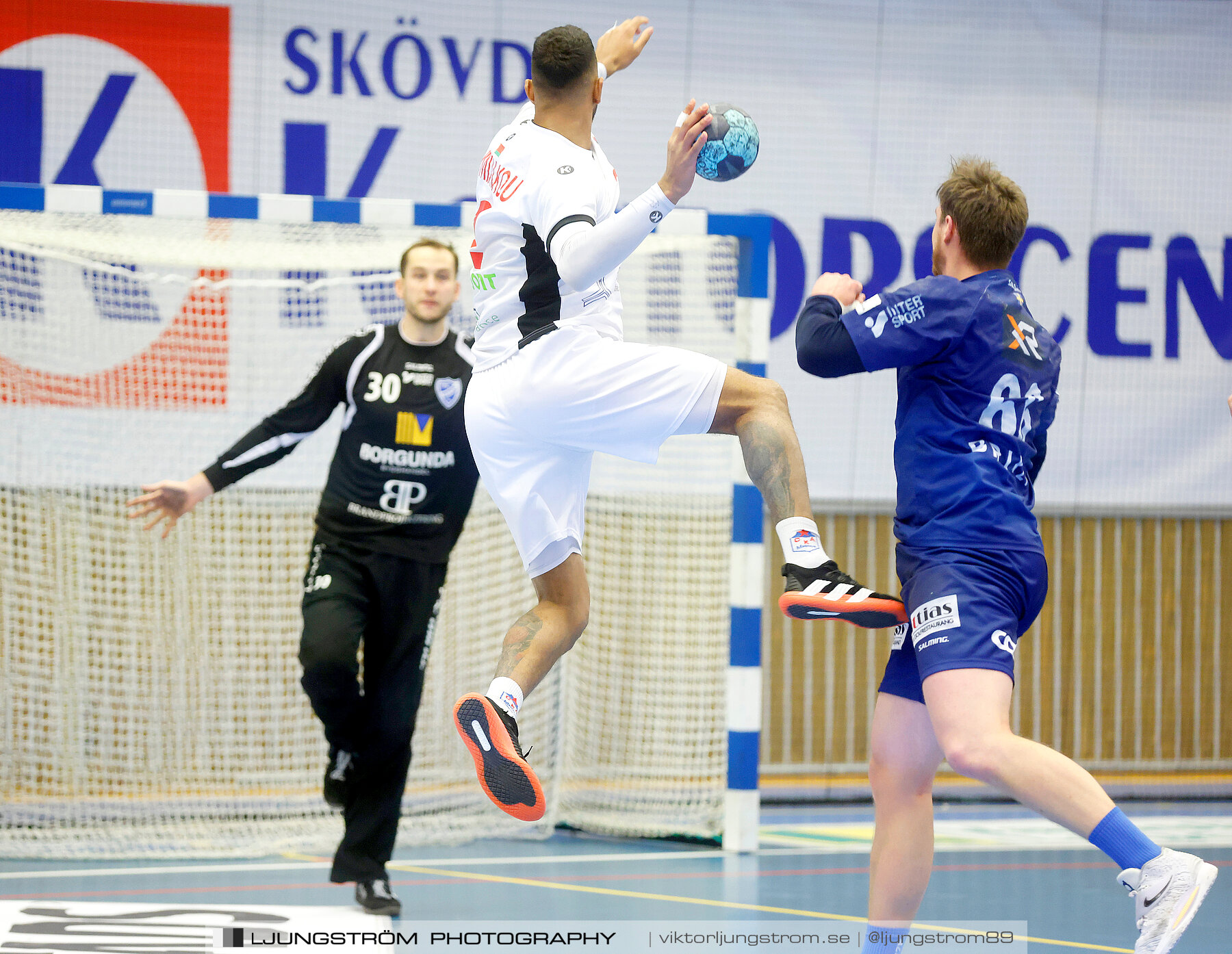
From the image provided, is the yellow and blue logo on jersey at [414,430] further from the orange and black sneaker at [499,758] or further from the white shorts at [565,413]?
the orange and black sneaker at [499,758]

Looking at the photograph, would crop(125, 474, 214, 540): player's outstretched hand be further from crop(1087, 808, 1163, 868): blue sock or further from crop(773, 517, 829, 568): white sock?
crop(1087, 808, 1163, 868): blue sock

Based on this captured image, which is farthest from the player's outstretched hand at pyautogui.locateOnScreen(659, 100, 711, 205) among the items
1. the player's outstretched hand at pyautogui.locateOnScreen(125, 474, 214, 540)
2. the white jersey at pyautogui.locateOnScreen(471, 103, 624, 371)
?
the player's outstretched hand at pyautogui.locateOnScreen(125, 474, 214, 540)

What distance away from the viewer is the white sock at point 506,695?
4.31 meters

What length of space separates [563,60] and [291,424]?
244cm

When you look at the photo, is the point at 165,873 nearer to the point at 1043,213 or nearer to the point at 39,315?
the point at 39,315

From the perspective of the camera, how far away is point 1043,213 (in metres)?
9.91

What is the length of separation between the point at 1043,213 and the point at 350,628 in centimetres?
623

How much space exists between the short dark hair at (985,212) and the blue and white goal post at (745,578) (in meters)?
3.32

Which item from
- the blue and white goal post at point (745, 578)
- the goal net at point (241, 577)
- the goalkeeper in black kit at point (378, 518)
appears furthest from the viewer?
the goal net at point (241, 577)

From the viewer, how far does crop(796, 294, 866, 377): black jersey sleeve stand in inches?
159

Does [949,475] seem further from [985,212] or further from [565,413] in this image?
[565,413]

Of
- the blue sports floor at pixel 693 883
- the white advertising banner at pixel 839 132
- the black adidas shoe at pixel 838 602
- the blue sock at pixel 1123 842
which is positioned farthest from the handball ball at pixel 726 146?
the white advertising banner at pixel 839 132

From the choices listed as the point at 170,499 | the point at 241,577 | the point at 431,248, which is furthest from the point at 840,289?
the point at 241,577

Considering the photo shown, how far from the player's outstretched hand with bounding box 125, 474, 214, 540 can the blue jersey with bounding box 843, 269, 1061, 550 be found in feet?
9.98
